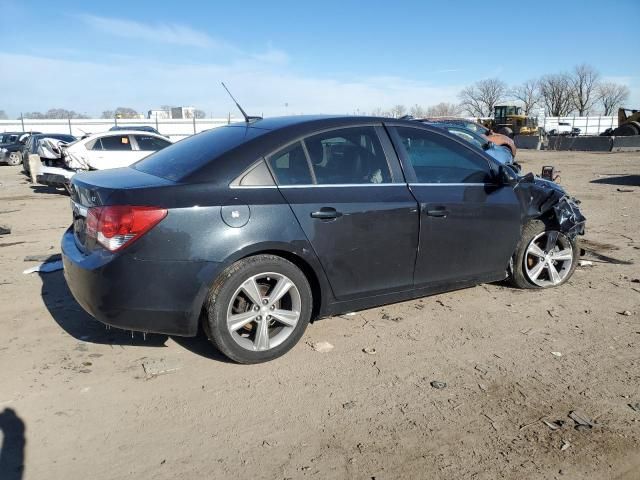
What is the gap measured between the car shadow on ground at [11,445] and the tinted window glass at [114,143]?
11257mm

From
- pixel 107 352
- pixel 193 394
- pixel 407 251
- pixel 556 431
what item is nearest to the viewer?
pixel 556 431

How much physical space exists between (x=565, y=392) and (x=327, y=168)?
7.23ft

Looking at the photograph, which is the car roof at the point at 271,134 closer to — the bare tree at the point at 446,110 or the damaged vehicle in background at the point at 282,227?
the damaged vehicle in background at the point at 282,227

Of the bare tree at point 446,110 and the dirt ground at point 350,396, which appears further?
the bare tree at point 446,110

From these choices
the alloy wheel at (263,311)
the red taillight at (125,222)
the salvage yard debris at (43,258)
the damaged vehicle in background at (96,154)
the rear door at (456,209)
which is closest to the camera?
the red taillight at (125,222)

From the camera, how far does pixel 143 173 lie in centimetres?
382

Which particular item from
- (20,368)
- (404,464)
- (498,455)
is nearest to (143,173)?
(20,368)

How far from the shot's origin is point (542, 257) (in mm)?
5023

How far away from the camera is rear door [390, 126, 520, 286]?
4113 millimetres

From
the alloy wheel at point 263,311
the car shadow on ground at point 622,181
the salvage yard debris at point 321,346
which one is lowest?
the salvage yard debris at point 321,346

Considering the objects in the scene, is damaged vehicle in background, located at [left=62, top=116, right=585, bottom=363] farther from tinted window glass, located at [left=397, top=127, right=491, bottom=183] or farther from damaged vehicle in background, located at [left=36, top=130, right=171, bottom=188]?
damaged vehicle in background, located at [left=36, top=130, right=171, bottom=188]

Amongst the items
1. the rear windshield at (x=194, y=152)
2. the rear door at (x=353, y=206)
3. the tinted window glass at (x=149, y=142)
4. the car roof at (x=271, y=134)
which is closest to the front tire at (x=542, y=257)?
the car roof at (x=271, y=134)

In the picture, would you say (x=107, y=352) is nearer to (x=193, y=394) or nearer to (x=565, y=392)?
(x=193, y=394)

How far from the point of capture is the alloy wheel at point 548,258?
497 centimetres
